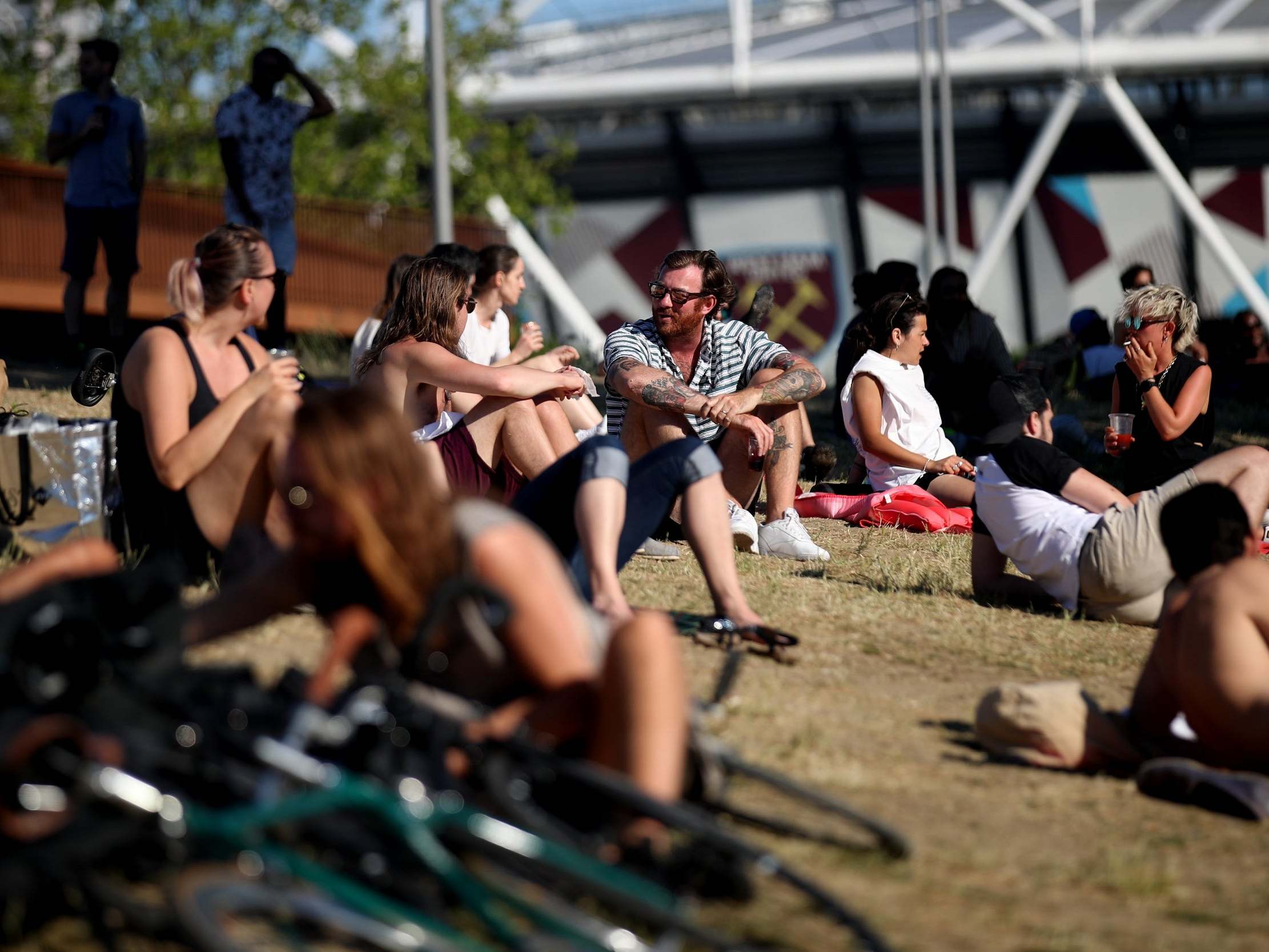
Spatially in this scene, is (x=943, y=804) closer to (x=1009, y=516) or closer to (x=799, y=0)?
(x=1009, y=516)

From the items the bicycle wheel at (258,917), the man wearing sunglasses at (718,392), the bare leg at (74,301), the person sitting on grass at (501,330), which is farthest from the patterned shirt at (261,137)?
the bicycle wheel at (258,917)

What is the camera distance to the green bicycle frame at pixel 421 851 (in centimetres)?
254

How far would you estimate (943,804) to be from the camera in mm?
4113

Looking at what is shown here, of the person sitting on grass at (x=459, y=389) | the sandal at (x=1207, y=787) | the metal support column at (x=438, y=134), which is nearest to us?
the sandal at (x=1207, y=787)

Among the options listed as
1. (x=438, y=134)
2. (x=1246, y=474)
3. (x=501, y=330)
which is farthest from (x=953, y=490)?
(x=438, y=134)

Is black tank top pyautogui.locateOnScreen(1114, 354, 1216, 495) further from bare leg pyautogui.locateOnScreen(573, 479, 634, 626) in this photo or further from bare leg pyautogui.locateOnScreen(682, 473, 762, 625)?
bare leg pyautogui.locateOnScreen(573, 479, 634, 626)

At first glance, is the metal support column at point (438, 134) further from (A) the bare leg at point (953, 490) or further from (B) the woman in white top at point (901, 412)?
(A) the bare leg at point (953, 490)

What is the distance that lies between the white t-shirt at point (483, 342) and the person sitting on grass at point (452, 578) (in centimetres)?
470

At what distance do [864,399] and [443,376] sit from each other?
8.58ft

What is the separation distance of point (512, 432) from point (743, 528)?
1142mm

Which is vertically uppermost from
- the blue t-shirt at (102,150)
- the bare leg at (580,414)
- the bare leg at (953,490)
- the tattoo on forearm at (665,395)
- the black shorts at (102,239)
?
the blue t-shirt at (102,150)

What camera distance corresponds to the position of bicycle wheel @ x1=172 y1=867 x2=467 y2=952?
2.46 meters

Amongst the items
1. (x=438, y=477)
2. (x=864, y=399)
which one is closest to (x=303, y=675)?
(x=438, y=477)

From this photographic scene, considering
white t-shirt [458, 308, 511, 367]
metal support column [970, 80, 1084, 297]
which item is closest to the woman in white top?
white t-shirt [458, 308, 511, 367]
